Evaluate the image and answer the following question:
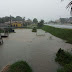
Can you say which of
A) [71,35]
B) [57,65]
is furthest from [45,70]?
[71,35]

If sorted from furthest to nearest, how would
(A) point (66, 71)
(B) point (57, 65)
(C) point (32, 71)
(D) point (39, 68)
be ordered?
(B) point (57, 65), (D) point (39, 68), (C) point (32, 71), (A) point (66, 71)

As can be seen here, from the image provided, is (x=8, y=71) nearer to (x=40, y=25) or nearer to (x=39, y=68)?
(x=39, y=68)

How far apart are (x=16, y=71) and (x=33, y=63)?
1.59 metres

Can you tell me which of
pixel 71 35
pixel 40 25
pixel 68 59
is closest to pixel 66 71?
pixel 68 59

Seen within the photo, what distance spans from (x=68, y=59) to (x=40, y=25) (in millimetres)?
35913

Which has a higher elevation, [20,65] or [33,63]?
[20,65]

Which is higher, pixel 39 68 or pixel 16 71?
pixel 16 71

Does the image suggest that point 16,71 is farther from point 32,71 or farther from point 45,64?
point 45,64

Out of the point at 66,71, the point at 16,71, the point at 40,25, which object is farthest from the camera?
the point at 40,25

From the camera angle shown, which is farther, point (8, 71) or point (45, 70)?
point (45, 70)

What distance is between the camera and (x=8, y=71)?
12.4 feet

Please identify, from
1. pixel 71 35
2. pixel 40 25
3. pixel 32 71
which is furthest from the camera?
pixel 40 25

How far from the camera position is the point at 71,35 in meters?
12.7

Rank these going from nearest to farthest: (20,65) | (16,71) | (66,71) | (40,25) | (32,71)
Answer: (66,71), (16,71), (20,65), (32,71), (40,25)
